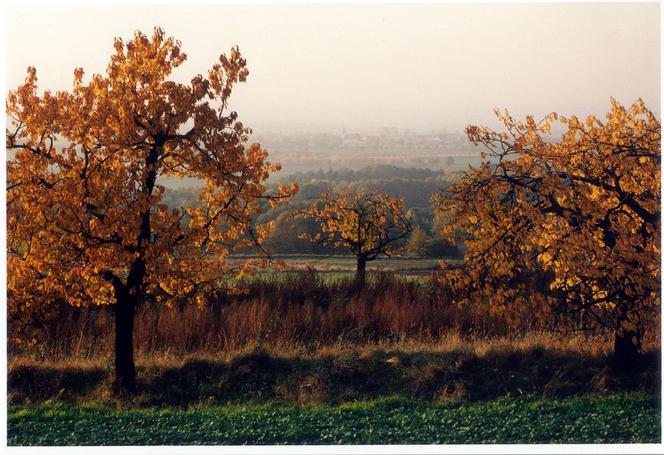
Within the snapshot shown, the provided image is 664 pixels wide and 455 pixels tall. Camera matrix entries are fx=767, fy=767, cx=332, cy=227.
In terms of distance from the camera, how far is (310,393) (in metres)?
11.3

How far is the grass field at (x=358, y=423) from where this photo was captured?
400 inches

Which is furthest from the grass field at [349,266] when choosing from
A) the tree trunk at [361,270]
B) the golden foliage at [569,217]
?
the golden foliage at [569,217]

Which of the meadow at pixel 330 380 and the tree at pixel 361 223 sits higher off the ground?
the tree at pixel 361 223

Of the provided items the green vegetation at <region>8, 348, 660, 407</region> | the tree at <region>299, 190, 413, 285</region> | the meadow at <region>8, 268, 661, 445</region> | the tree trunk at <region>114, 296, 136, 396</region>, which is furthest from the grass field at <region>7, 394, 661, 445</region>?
the tree at <region>299, 190, 413, 285</region>

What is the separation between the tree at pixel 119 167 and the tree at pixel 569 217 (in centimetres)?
279

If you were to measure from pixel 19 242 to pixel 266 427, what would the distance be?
4281 millimetres

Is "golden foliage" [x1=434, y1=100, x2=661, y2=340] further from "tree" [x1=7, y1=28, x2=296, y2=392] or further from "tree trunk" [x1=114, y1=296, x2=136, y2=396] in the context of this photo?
"tree trunk" [x1=114, y1=296, x2=136, y2=396]

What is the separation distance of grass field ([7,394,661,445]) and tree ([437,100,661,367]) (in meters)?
1.24

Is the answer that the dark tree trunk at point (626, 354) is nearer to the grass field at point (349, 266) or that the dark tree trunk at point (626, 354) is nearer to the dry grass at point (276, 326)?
the dry grass at point (276, 326)

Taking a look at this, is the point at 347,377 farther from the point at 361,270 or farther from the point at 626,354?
the point at 626,354

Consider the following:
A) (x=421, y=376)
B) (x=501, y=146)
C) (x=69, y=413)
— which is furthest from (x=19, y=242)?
(x=501, y=146)

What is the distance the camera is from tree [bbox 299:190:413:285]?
1519 centimetres

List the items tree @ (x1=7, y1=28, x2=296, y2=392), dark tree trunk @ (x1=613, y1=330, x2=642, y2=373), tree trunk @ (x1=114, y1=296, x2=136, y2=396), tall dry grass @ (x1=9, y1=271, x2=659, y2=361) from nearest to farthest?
tree @ (x1=7, y1=28, x2=296, y2=392) < tree trunk @ (x1=114, y1=296, x2=136, y2=396) < dark tree trunk @ (x1=613, y1=330, x2=642, y2=373) < tall dry grass @ (x1=9, y1=271, x2=659, y2=361)

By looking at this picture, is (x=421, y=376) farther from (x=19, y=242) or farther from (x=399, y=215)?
(x=19, y=242)
